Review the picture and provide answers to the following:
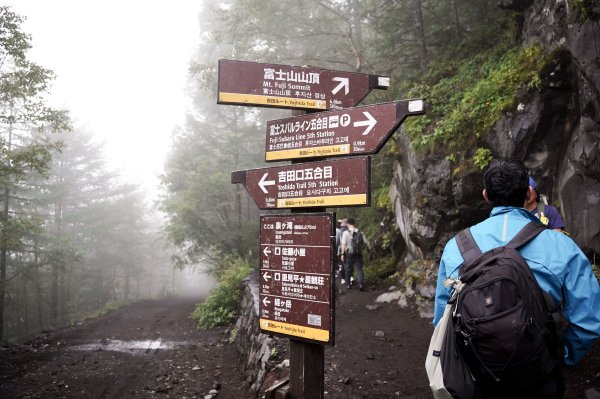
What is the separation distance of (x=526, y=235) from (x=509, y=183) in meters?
0.36

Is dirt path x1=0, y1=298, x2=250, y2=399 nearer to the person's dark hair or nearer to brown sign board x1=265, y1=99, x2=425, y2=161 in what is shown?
brown sign board x1=265, y1=99, x2=425, y2=161

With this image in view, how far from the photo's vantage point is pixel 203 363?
884 centimetres

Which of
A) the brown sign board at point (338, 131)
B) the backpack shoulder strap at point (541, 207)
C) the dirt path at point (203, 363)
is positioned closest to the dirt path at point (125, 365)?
the dirt path at point (203, 363)

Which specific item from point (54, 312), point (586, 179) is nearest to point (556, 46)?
point (586, 179)

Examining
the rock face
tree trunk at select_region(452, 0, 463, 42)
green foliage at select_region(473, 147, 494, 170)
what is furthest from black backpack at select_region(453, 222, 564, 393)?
tree trunk at select_region(452, 0, 463, 42)

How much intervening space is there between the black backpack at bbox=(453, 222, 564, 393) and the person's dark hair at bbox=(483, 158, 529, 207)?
43 cm

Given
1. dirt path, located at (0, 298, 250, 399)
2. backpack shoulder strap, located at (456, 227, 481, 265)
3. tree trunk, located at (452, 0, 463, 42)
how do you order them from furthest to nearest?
tree trunk, located at (452, 0, 463, 42) → dirt path, located at (0, 298, 250, 399) → backpack shoulder strap, located at (456, 227, 481, 265)

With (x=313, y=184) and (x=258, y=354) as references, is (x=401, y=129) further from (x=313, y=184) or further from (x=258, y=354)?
(x=313, y=184)

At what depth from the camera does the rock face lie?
20.1ft

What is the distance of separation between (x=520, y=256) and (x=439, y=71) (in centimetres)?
1008

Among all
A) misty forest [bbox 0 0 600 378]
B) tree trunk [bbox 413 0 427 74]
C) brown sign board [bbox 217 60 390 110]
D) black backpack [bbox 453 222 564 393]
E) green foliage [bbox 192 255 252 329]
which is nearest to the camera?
black backpack [bbox 453 222 564 393]

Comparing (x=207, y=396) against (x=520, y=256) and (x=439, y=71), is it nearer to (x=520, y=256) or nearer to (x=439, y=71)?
(x=520, y=256)

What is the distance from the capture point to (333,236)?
3330mm

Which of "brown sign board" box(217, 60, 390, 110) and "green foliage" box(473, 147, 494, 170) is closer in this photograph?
"brown sign board" box(217, 60, 390, 110)
